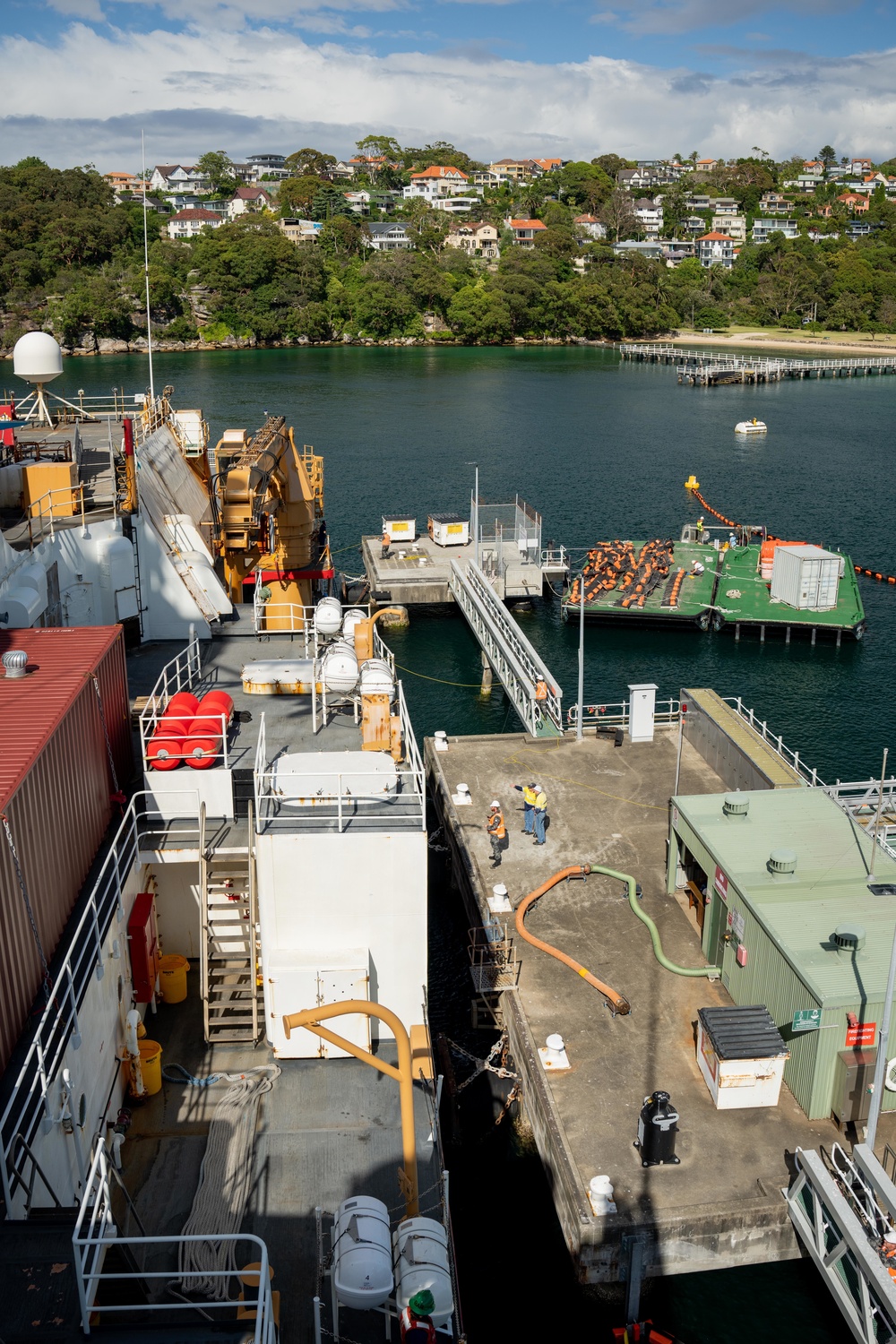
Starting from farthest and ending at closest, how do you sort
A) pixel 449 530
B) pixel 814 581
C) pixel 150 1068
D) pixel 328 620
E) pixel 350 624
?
pixel 449 530 → pixel 814 581 → pixel 328 620 → pixel 350 624 → pixel 150 1068

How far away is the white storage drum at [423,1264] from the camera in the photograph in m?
13.1

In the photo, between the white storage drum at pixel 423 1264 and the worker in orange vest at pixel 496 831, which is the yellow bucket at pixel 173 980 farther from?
the worker in orange vest at pixel 496 831

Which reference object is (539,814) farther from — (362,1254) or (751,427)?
(751,427)

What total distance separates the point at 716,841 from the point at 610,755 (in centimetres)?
948

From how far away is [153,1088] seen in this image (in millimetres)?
17469

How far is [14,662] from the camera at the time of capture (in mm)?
17719

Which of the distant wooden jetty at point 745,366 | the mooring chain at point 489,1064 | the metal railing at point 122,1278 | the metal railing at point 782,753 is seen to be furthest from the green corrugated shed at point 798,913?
the distant wooden jetty at point 745,366

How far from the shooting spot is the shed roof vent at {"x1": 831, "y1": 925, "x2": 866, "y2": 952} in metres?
18.8

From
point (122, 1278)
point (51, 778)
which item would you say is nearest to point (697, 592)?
point (51, 778)

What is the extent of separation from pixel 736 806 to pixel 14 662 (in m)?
15.1

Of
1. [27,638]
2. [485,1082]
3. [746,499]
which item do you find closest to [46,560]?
[27,638]

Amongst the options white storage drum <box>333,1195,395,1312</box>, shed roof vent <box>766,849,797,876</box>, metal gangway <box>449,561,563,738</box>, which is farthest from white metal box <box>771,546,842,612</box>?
white storage drum <box>333,1195,395,1312</box>

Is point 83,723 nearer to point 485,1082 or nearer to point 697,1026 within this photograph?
point 485,1082

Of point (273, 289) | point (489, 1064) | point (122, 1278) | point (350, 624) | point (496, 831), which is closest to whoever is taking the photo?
point (122, 1278)
